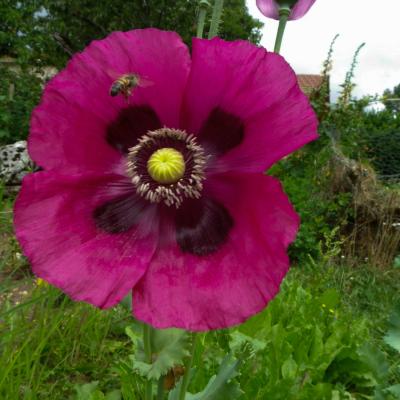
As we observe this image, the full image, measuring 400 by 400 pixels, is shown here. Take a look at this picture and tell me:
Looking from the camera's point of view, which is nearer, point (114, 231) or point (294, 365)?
point (114, 231)

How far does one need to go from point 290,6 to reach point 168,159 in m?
0.51

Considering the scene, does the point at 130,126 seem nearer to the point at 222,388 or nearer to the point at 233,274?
the point at 233,274

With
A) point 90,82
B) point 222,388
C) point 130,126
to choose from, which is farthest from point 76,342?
point 90,82

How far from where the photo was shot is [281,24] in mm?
1088

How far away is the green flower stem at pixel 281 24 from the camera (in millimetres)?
1005

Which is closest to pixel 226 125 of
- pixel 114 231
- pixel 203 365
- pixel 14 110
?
pixel 114 231

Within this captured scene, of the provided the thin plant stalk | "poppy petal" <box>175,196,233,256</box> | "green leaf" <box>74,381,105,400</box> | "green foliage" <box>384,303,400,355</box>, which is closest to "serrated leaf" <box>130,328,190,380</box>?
the thin plant stalk

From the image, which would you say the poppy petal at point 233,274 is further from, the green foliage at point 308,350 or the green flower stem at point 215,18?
the green foliage at point 308,350

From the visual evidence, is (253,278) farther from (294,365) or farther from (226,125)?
(294,365)

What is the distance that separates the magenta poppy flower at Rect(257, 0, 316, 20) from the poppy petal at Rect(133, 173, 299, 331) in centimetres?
50

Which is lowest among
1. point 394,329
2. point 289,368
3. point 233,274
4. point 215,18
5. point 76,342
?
point 76,342

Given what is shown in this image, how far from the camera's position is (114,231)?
1005 millimetres

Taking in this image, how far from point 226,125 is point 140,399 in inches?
70.6

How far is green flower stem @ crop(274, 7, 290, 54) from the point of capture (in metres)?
1.00
